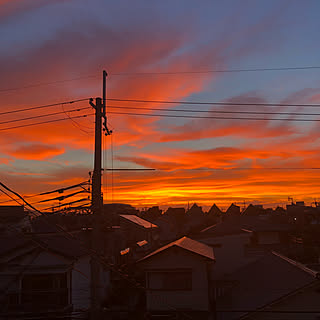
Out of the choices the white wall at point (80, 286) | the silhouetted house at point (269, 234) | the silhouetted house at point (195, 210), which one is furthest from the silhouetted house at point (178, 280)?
the silhouetted house at point (195, 210)

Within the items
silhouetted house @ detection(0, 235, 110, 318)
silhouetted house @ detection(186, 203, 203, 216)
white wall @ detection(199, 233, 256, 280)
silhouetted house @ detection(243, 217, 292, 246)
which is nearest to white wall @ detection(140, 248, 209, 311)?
silhouetted house @ detection(0, 235, 110, 318)

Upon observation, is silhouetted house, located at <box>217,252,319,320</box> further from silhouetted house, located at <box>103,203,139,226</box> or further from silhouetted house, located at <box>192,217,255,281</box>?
silhouetted house, located at <box>192,217,255,281</box>

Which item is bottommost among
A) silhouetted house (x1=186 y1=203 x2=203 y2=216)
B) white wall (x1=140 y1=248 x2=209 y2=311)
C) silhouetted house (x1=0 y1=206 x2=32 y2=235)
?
white wall (x1=140 y1=248 x2=209 y2=311)

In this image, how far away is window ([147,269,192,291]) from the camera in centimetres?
2227

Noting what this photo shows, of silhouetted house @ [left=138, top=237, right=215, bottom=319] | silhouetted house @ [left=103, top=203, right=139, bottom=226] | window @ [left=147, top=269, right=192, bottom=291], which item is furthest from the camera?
window @ [left=147, top=269, right=192, bottom=291]

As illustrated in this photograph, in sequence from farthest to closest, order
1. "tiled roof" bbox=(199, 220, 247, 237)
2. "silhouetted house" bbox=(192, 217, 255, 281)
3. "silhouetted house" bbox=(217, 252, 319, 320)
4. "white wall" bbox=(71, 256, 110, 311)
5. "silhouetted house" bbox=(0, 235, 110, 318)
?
"tiled roof" bbox=(199, 220, 247, 237), "silhouetted house" bbox=(192, 217, 255, 281), "white wall" bbox=(71, 256, 110, 311), "silhouetted house" bbox=(0, 235, 110, 318), "silhouetted house" bbox=(217, 252, 319, 320)

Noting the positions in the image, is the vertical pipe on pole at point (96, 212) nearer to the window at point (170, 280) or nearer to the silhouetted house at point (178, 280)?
the silhouetted house at point (178, 280)

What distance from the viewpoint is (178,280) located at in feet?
73.7

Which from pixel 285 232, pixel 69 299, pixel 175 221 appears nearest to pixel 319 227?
pixel 285 232

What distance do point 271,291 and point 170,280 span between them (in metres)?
7.01

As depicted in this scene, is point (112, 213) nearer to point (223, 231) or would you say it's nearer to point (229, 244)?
point (229, 244)

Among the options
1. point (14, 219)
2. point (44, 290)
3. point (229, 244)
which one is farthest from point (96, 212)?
point (229, 244)

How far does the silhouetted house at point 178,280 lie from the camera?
71.2 ft

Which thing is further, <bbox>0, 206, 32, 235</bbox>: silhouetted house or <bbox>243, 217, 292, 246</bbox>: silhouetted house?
<bbox>243, 217, 292, 246</bbox>: silhouetted house
